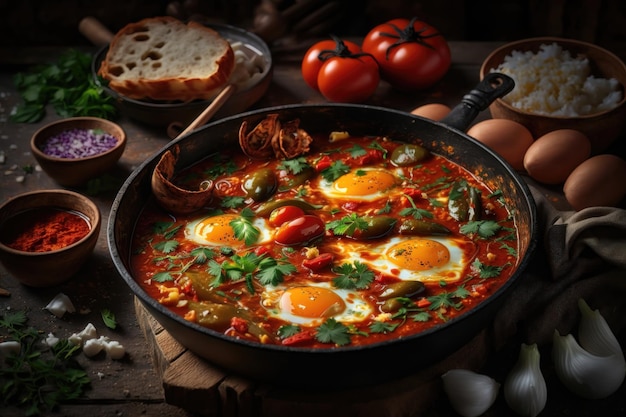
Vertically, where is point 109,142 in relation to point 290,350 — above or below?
below

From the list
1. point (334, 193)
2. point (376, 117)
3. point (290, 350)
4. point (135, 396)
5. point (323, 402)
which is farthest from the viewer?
point (376, 117)

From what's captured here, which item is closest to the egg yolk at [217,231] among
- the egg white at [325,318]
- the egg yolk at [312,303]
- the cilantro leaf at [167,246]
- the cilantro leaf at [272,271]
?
the cilantro leaf at [167,246]

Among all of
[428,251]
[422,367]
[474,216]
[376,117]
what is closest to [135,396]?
[422,367]

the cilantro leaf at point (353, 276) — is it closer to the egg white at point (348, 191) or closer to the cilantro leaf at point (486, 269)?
the cilantro leaf at point (486, 269)

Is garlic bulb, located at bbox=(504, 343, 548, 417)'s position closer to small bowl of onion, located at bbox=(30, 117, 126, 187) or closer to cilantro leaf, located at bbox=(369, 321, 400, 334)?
cilantro leaf, located at bbox=(369, 321, 400, 334)

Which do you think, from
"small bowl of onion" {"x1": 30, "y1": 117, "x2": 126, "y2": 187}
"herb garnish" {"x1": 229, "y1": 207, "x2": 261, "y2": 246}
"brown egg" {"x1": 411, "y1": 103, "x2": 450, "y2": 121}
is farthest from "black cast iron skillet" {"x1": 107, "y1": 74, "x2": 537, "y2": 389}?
"small bowl of onion" {"x1": 30, "y1": 117, "x2": 126, "y2": 187}

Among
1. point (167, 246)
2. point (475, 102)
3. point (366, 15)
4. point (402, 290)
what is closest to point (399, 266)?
point (402, 290)

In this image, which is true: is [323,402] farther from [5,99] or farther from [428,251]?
[5,99]
